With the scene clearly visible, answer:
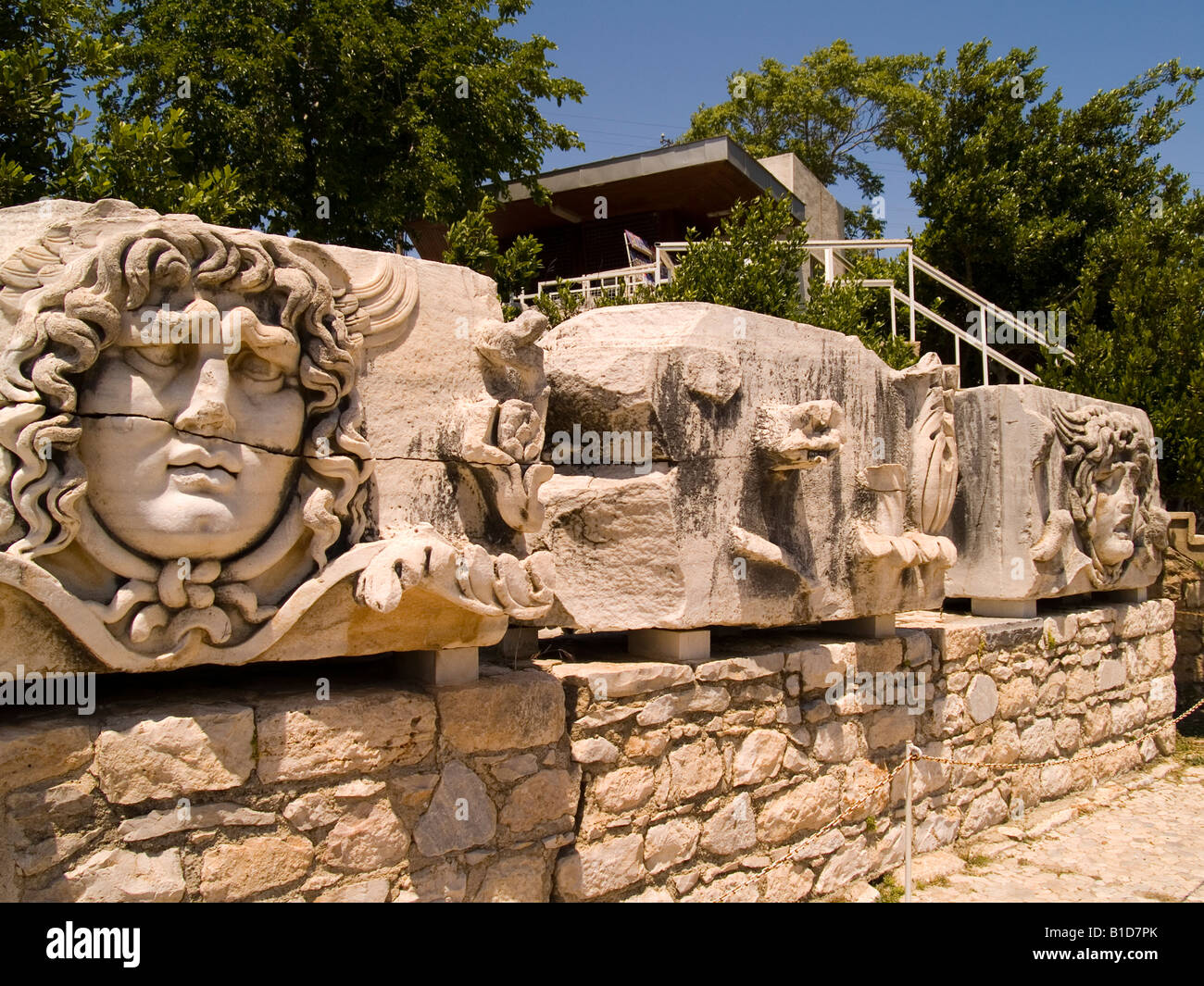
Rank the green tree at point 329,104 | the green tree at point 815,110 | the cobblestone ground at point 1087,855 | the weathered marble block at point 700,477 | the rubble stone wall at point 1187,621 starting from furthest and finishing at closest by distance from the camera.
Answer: the green tree at point 815,110 < the green tree at point 329,104 < the rubble stone wall at point 1187,621 < the cobblestone ground at point 1087,855 < the weathered marble block at point 700,477

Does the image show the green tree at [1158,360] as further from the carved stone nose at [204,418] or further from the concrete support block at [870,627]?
the carved stone nose at [204,418]

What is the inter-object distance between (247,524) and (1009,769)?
461 centimetres

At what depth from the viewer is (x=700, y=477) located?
368 centimetres

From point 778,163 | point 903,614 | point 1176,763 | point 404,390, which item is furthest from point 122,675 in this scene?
point 778,163

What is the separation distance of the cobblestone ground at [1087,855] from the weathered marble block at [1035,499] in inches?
49.7

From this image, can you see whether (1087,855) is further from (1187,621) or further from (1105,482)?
(1187,621)

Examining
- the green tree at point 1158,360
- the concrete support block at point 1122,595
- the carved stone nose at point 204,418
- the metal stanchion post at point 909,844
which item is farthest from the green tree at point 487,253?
the green tree at point 1158,360

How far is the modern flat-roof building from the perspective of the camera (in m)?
12.7

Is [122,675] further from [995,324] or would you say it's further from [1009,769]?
[995,324]

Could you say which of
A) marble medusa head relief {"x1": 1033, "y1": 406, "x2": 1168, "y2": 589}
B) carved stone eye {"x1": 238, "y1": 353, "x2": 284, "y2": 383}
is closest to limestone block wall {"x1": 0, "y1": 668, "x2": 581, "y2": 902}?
carved stone eye {"x1": 238, "y1": 353, "x2": 284, "y2": 383}

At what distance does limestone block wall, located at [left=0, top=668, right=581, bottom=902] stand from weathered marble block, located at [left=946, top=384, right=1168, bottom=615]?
3.51m

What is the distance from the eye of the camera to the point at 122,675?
2.66 metres

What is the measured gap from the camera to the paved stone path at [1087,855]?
446 centimetres

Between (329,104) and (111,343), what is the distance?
8550 millimetres
